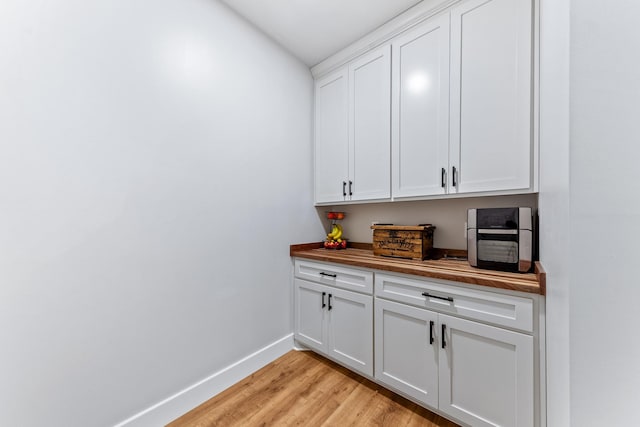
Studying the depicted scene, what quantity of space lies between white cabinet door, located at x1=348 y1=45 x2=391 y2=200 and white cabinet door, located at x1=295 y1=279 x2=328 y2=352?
2.81 ft

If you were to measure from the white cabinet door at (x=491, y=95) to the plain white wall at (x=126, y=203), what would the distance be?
138 centimetres

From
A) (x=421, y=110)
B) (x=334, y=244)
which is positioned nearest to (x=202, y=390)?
(x=334, y=244)

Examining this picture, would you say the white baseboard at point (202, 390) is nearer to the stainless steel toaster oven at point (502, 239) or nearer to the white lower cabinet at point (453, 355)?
the white lower cabinet at point (453, 355)

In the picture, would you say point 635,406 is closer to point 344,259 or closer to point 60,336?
point 344,259

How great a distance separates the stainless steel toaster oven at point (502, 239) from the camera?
1.31m

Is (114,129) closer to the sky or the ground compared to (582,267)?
closer to the sky

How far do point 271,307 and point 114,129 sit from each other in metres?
1.57

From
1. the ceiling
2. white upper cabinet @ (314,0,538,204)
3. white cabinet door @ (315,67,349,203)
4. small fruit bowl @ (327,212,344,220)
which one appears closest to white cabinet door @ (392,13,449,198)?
white upper cabinet @ (314,0,538,204)

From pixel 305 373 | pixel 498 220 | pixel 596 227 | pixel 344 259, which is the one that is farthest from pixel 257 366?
pixel 596 227

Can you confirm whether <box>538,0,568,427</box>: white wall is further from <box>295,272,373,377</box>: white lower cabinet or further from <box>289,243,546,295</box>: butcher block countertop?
<box>295,272,373,377</box>: white lower cabinet

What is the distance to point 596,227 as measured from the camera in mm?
497

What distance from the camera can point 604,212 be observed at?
491 millimetres

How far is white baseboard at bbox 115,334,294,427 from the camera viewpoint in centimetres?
135

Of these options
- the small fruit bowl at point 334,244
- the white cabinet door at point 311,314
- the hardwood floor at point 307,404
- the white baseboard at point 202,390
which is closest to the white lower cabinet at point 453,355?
the hardwood floor at point 307,404
